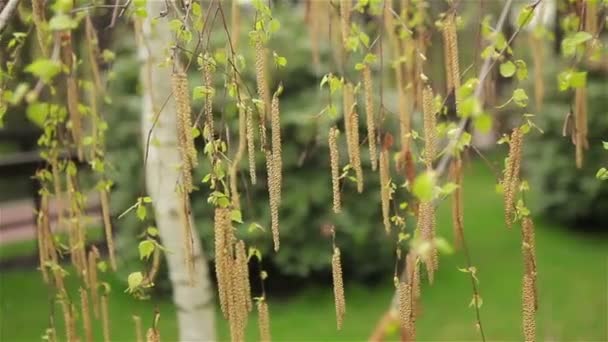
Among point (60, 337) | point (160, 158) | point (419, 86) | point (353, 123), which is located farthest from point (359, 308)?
point (353, 123)

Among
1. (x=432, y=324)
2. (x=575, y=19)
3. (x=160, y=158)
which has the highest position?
(x=575, y=19)

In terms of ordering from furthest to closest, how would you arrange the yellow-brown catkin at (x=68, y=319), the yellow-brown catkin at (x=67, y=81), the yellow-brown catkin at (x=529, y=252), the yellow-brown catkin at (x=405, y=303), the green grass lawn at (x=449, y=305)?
the green grass lawn at (x=449, y=305) < the yellow-brown catkin at (x=68, y=319) < the yellow-brown catkin at (x=67, y=81) < the yellow-brown catkin at (x=529, y=252) < the yellow-brown catkin at (x=405, y=303)

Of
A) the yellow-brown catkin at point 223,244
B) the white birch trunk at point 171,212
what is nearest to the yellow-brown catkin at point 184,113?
the yellow-brown catkin at point 223,244

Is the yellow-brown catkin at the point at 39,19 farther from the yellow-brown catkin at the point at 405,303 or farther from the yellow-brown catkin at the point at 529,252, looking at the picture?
the yellow-brown catkin at the point at 529,252

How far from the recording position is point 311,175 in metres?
4.12

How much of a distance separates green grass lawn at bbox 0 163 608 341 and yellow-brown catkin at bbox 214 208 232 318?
2.43 metres

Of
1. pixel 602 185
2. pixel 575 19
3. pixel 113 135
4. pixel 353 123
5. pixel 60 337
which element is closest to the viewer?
pixel 353 123

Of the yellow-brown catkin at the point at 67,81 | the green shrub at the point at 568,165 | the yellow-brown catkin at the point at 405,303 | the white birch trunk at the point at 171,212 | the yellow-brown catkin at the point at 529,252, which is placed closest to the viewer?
the yellow-brown catkin at the point at 405,303

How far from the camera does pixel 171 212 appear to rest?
2422 millimetres

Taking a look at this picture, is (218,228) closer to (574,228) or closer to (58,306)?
(58,306)

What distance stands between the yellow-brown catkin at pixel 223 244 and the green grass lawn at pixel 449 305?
2434 mm

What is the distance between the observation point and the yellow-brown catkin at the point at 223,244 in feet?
4.66

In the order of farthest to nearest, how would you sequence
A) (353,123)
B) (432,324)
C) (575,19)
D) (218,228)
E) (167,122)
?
(432,324) → (167,122) → (575,19) → (353,123) → (218,228)

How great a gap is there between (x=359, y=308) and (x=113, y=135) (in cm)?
173
